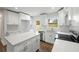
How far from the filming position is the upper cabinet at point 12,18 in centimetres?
78

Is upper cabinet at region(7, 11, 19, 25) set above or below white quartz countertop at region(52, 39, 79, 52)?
above

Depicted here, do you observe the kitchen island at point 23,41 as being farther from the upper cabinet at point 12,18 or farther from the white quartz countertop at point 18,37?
the upper cabinet at point 12,18

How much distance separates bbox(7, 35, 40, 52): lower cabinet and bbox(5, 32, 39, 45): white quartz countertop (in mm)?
35

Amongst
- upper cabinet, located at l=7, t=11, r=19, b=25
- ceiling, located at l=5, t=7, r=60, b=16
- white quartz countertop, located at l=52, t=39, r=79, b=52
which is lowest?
white quartz countertop, located at l=52, t=39, r=79, b=52

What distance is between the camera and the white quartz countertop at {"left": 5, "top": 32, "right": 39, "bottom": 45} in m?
0.79

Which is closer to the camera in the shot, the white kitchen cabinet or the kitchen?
the kitchen

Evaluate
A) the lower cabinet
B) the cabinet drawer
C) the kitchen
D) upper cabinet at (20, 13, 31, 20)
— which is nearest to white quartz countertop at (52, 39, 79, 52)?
the kitchen

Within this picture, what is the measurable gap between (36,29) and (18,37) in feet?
0.77

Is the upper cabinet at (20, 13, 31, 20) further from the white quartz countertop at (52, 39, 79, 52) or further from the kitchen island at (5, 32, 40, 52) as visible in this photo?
the white quartz countertop at (52, 39, 79, 52)

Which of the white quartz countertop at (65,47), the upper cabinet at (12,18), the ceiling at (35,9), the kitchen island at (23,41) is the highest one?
the ceiling at (35,9)

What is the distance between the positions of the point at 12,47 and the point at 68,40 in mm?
704

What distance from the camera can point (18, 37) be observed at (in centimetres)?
87

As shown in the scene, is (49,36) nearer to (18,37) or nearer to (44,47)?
(44,47)

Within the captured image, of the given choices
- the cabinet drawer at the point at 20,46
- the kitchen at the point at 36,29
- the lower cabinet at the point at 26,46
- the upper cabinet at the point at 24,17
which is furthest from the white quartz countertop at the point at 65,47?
the upper cabinet at the point at 24,17
